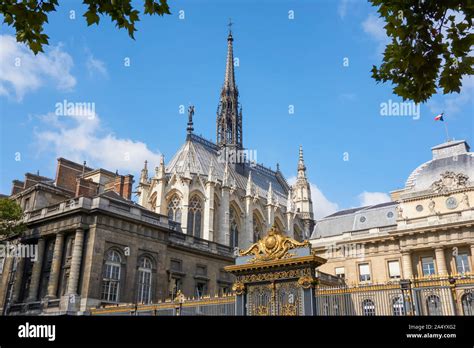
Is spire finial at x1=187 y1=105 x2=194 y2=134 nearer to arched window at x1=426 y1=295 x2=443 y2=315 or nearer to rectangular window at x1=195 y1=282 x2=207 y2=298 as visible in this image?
rectangular window at x1=195 y1=282 x2=207 y2=298

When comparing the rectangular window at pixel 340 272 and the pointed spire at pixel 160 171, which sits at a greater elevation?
the pointed spire at pixel 160 171

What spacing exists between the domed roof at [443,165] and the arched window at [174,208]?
70.2ft

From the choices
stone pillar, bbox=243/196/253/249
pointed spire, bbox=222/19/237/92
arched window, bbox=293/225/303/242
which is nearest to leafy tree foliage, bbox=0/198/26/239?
stone pillar, bbox=243/196/253/249

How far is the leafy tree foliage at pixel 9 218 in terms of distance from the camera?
92.9ft

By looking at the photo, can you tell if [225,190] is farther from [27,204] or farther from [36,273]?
[36,273]

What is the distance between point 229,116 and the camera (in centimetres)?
6638

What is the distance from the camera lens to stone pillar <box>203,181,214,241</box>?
44.0 metres

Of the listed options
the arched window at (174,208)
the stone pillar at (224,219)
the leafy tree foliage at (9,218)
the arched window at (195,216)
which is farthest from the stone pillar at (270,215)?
the leafy tree foliage at (9,218)

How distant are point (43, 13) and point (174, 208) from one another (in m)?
38.6

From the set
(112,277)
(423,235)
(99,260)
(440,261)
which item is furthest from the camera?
(423,235)

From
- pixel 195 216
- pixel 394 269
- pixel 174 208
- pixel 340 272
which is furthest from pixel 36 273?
pixel 394 269

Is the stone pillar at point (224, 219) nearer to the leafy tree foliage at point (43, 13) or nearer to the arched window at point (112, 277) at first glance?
the arched window at point (112, 277)

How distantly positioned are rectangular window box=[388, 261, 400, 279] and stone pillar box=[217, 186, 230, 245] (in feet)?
55.3

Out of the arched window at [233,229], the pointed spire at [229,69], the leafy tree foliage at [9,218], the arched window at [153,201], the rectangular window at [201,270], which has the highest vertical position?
the pointed spire at [229,69]
